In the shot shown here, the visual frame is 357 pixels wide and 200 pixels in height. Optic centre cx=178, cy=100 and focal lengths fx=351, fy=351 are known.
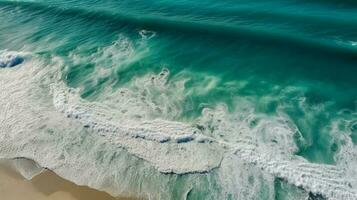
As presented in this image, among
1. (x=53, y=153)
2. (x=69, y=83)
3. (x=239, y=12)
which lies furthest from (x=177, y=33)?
(x=53, y=153)

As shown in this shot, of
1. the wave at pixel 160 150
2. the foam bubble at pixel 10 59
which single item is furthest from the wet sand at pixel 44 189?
the foam bubble at pixel 10 59

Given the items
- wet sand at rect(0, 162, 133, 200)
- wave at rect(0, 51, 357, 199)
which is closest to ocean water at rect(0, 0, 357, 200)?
wave at rect(0, 51, 357, 199)

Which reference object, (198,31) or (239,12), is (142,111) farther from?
(239,12)

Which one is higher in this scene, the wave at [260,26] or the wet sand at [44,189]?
the wave at [260,26]

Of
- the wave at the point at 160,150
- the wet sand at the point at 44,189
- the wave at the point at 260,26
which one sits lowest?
the wet sand at the point at 44,189

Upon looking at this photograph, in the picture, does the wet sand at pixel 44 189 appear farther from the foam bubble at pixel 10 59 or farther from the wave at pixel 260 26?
the wave at pixel 260 26

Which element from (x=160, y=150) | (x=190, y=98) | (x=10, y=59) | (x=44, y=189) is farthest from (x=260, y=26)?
(x=44, y=189)
